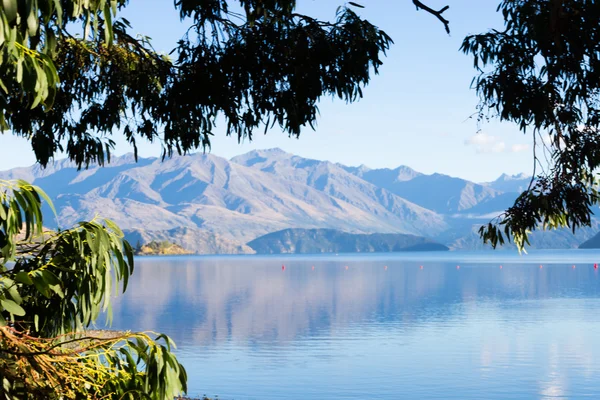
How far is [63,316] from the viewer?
18.8 ft

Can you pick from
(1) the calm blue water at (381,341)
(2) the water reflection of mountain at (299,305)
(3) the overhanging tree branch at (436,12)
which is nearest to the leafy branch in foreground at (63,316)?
(3) the overhanging tree branch at (436,12)

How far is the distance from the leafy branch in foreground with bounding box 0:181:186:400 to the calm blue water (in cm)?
1984

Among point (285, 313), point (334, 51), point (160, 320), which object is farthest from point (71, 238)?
point (285, 313)

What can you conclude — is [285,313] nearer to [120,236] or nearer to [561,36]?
[561,36]

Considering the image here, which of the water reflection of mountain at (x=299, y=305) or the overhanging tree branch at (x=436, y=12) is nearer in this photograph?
the overhanging tree branch at (x=436, y=12)

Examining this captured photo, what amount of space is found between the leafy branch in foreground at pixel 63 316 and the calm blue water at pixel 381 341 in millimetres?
19840

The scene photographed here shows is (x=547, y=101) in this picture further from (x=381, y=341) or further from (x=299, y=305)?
(x=299, y=305)

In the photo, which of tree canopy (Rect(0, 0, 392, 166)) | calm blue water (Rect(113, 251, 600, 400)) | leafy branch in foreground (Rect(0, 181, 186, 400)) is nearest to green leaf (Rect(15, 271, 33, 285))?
leafy branch in foreground (Rect(0, 181, 186, 400))

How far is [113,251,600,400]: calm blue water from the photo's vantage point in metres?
26.9

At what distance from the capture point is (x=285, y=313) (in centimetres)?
5472

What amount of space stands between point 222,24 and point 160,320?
42.1 metres

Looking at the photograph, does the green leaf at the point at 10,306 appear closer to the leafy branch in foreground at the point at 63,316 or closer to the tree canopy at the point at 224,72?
the leafy branch in foreground at the point at 63,316

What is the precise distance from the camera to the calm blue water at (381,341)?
2688 cm

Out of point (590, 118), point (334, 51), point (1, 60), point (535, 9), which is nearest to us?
point (1, 60)
